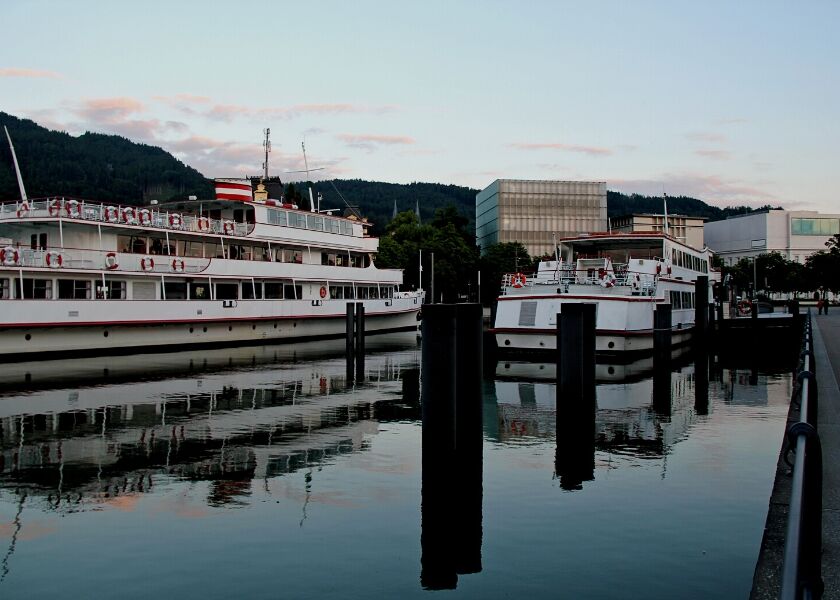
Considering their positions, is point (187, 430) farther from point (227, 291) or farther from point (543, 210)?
point (543, 210)

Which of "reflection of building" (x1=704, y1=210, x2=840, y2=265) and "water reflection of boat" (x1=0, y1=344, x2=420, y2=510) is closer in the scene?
"water reflection of boat" (x1=0, y1=344, x2=420, y2=510)

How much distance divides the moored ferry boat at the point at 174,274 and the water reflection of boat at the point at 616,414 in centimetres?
1792

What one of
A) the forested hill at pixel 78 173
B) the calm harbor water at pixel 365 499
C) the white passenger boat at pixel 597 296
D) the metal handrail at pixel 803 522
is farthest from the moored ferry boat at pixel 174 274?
the forested hill at pixel 78 173

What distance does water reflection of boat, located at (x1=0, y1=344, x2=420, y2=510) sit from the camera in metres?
12.0

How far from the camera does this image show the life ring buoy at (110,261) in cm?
3394

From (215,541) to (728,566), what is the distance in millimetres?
5485

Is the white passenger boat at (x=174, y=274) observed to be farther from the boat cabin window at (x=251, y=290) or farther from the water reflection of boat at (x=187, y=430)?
the water reflection of boat at (x=187, y=430)

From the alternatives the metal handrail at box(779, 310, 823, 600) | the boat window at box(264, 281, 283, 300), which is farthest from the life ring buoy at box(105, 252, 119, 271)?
the metal handrail at box(779, 310, 823, 600)

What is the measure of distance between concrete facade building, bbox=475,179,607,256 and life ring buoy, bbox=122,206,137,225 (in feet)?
372

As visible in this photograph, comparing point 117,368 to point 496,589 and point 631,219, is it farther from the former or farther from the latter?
point 631,219

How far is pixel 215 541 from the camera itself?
9.04 meters

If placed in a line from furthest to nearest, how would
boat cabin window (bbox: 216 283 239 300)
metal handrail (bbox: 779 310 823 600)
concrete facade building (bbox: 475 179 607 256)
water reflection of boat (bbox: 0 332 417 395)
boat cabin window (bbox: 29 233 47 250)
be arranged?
concrete facade building (bbox: 475 179 607 256) → boat cabin window (bbox: 216 283 239 300) → boat cabin window (bbox: 29 233 47 250) → water reflection of boat (bbox: 0 332 417 395) → metal handrail (bbox: 779 310 823 600)

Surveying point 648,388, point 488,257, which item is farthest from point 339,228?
point 488,257

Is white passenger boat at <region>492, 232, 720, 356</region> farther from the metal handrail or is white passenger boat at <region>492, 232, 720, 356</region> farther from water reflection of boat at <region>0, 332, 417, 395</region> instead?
the metal handrail
